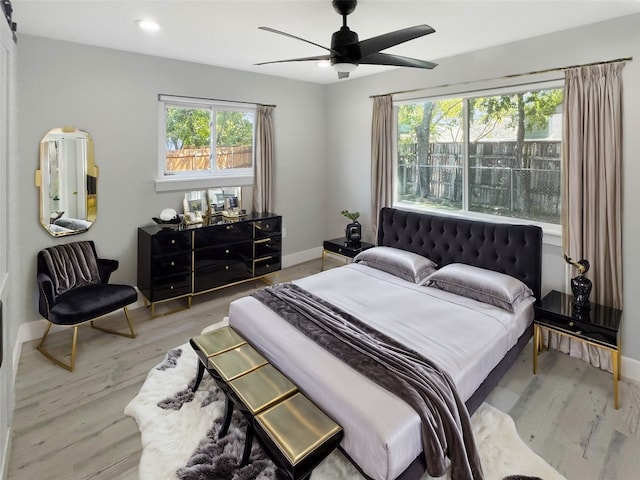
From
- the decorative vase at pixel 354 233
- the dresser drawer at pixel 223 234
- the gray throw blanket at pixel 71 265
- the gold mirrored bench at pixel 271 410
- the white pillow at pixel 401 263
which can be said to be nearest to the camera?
the gold mirrored bench at pixel 271 410

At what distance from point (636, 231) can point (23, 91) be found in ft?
17.3

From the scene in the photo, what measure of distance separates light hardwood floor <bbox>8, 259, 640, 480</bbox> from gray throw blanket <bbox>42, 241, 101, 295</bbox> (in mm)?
522

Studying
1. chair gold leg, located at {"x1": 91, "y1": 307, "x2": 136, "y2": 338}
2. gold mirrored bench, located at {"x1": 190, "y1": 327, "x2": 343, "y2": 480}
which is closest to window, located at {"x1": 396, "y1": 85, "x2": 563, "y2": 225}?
gold mirrored bench, located at {"x1": 190, "y1": 327, "x2": 343, "y2": 480}

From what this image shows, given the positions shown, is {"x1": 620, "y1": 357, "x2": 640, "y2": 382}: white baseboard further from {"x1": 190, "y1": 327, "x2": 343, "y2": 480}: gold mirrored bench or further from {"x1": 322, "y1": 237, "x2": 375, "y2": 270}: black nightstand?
{"x1": 322, "y1": 237, "x2": 375, "y2": 270}: black nightstand

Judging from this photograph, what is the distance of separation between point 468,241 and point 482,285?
773 millimetres

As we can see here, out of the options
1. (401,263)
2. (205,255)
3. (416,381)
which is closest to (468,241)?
(401,263)

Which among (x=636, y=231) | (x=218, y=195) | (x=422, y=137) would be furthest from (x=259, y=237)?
(x=636, y=231)

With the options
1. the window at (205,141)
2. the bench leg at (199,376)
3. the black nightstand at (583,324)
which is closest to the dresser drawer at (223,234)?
the window at (205,141)

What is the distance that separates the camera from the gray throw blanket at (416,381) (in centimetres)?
190

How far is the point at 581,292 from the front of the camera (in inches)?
117

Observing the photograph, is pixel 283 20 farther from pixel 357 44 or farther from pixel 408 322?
pixel 408 322

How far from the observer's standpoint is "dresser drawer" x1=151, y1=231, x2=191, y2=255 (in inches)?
155

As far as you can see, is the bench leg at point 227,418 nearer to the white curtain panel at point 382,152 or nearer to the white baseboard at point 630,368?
the white baseboard at point 630,368

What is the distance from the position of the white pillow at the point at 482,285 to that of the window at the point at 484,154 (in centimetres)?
86
